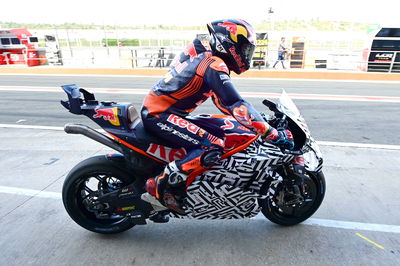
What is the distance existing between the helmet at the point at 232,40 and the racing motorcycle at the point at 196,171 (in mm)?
628

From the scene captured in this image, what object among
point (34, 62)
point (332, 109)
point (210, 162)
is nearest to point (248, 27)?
Answer: point (210, 162)

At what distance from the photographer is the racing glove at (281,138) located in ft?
7.56

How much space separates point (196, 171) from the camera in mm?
2527

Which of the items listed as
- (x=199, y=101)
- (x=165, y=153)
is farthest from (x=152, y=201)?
(x=199, y=101)

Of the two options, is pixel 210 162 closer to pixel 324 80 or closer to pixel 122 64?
pixel 324 80

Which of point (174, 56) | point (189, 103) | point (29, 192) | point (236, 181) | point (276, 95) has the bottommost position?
point (276, 95)

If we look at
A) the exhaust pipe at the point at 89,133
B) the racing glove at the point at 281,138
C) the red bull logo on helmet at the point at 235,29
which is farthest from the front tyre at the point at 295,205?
the exhaust pipe at the point at 89,133

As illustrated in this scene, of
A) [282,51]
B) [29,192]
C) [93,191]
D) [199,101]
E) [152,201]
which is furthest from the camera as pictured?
[282,51]

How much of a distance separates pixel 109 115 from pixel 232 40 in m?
1.27

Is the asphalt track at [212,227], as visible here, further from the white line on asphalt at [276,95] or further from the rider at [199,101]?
the white line on asphalt at [276,95]

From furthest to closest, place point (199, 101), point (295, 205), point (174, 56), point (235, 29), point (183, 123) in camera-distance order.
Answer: point (174, 56)
point (295, 205)
point (199, 101)
point (183, 123)
point (235, 29)

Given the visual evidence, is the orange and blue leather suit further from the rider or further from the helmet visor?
the helmet visor

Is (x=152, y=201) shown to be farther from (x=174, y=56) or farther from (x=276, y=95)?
(x=174, y=56)

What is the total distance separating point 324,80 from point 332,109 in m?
6.78
